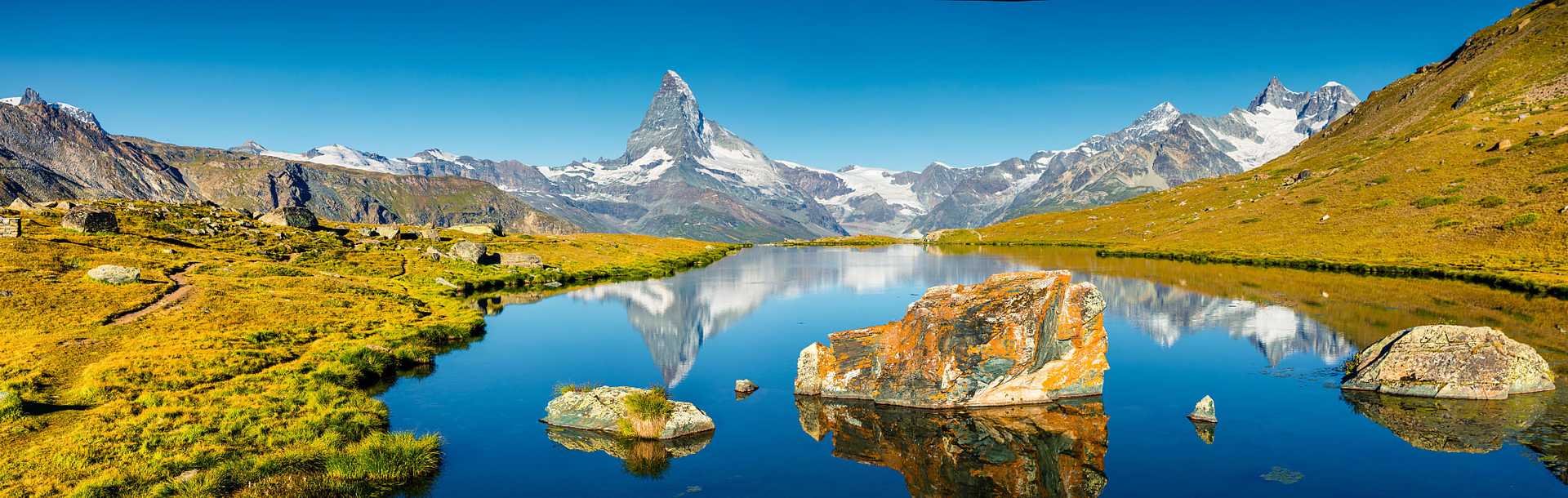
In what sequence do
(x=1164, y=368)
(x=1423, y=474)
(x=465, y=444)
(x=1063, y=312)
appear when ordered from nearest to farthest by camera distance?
(x=1423, y=474), (x=465, y=444), (x=1063, y=312), (x=1164, y=368)

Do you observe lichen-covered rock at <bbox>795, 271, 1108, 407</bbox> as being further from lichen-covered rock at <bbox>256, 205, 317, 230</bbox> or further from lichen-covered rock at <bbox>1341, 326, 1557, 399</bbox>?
lichen-covered rock at <bbox>256, 205, 317, 230</bbox>

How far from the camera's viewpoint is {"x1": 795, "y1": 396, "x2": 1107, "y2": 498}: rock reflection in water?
2203cm

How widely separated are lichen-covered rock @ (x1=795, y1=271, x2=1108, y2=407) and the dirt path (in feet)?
134

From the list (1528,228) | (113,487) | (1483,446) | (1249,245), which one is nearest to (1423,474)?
(1483,446)

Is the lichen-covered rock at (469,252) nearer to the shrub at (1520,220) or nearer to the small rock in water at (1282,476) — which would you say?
the small rock in water at (1282,476)

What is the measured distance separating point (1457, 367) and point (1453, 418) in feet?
14.8

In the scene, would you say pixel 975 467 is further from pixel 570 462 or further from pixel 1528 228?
pixel 1528 228

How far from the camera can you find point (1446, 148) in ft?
473

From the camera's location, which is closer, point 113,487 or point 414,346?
point 113,487

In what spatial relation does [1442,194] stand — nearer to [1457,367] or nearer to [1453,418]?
[1457,367]

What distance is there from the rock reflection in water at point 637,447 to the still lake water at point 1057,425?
120mm

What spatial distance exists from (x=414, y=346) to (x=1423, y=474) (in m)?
49.8

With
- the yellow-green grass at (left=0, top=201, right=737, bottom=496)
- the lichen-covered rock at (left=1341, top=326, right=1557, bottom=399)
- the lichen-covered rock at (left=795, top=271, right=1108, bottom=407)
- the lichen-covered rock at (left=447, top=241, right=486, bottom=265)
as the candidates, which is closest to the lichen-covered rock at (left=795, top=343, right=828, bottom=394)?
the lichen-covered rock at (left=795, top=271, right=1108, bottom=407)

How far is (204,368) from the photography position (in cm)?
3225
